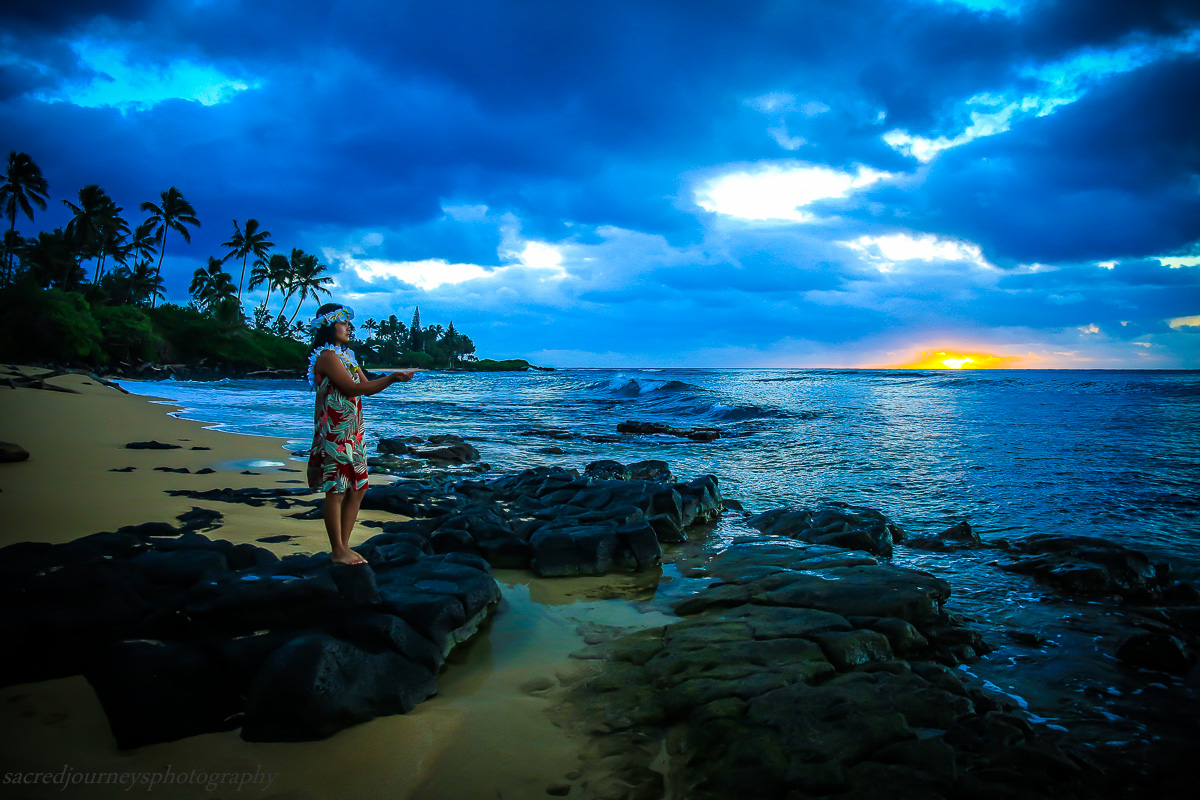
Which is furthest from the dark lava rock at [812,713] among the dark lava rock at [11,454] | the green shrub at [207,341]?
the green shrub at [207,341]

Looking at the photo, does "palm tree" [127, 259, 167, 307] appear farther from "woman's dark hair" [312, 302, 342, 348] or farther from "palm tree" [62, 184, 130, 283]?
"woman's dark hair" [312, 302, 342, 348]

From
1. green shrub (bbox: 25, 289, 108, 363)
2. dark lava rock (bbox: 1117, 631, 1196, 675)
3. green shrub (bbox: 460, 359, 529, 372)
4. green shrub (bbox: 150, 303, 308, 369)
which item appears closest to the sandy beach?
dark lava rock (bbox: 1117, 631, 1196, 675)

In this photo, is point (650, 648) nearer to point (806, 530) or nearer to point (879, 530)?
point (806, 530)

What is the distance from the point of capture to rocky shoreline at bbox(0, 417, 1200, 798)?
2.62 metres

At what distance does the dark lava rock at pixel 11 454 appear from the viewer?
25.8 ft

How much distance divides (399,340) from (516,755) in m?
116

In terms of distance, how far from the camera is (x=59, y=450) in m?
9.12

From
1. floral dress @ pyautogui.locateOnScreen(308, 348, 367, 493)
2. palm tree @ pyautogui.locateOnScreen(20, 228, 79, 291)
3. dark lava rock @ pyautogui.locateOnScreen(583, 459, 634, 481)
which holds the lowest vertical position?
dark lava rock @ pyautogui.locateOnScreen(583, 459, 634, 481)

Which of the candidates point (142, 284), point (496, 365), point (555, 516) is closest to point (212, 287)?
point (142, 284)

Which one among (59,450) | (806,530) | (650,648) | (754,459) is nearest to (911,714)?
(650,648)

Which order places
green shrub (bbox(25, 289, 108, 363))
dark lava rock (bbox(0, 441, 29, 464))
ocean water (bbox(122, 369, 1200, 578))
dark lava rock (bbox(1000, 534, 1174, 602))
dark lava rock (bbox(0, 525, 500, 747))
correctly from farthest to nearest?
green shrub (bbox(25, 289, 108, 363)) → ocean water (bbox(122, 369, 1200, 578)) → dark lava rock (bbox(0, 441, 29, 464)) → dark lava rock (bbox(1000, 534, 1174, 602)) → dark lava rock (bbox(0, 525, 500, 747))

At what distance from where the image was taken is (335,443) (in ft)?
14.3

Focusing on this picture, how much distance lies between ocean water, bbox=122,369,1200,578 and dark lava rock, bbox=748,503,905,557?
1.33 ft

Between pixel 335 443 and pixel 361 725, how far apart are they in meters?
2.19
